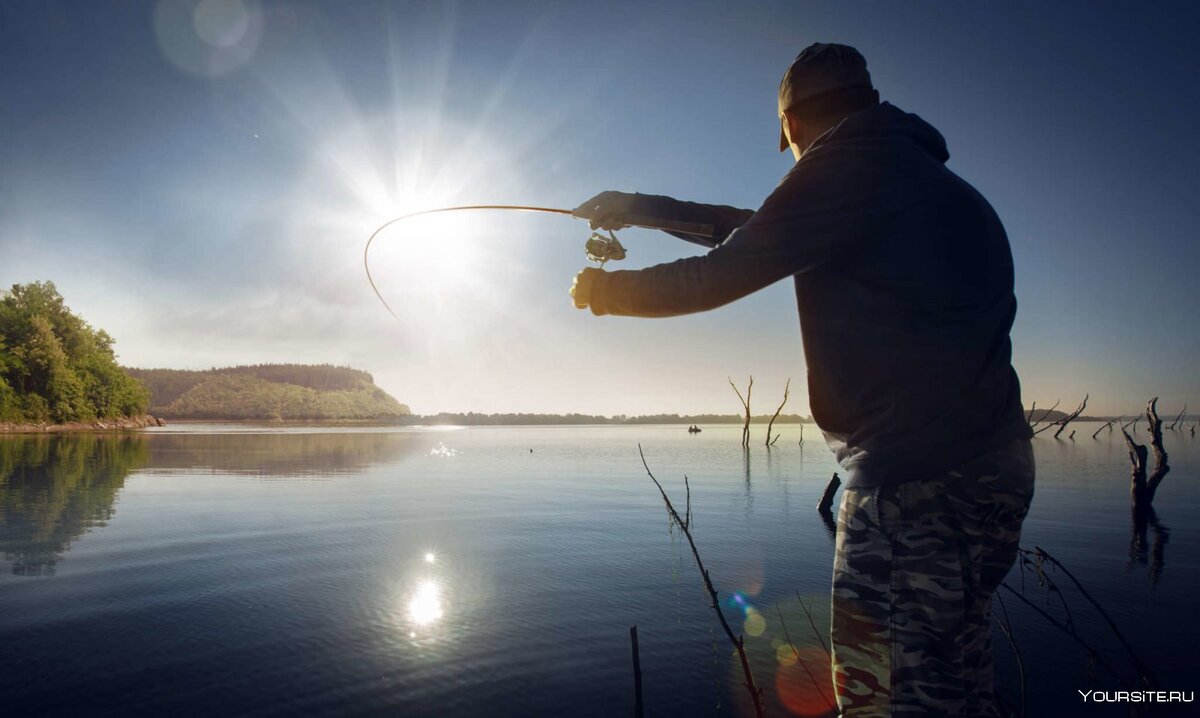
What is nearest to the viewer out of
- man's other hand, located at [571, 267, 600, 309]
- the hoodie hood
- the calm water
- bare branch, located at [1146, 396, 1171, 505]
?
the hoodie hood

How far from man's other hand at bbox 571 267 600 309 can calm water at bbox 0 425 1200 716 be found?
4.72 m

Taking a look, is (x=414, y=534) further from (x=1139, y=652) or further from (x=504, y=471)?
(x=504, y=471)

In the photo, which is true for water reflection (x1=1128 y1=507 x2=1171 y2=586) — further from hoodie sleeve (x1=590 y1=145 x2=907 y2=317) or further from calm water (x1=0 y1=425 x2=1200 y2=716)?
hoodie sleeve (x1=590 y1=145 x2=907 y2=317)

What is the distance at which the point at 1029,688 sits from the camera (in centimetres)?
607

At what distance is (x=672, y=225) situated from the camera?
102 inches

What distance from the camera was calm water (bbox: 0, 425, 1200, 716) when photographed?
5.55 m

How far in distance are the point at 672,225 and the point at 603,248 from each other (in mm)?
359

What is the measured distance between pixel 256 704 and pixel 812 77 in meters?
6.34

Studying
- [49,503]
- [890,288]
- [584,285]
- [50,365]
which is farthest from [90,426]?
[890,288]

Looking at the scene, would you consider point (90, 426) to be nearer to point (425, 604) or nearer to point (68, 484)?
point (68, 484)

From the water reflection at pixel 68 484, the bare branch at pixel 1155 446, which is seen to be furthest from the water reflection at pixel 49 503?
the bare branch at pixel 1155 446

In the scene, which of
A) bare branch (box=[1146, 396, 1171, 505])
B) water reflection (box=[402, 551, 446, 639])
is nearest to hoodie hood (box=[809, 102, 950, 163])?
water reflection (box=[402, 551, 446, 639])

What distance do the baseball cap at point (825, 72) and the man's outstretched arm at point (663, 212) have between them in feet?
2.13

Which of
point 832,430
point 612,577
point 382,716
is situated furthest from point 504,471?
point 832,430
